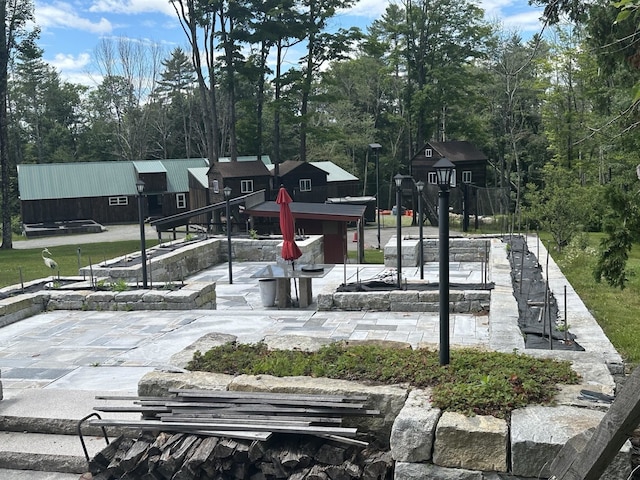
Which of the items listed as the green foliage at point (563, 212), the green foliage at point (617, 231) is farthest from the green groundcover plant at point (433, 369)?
the green foliage at point (563, 212)

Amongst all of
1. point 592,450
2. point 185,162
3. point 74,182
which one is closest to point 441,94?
point 185,162

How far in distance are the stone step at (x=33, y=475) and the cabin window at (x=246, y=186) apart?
29015mm

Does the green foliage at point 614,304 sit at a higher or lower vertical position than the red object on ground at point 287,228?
lower

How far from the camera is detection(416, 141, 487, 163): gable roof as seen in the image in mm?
36656

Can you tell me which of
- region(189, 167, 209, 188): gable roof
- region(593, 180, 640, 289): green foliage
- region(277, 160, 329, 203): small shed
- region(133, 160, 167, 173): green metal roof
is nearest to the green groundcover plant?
region(593, 180, 640, 289): green foliage

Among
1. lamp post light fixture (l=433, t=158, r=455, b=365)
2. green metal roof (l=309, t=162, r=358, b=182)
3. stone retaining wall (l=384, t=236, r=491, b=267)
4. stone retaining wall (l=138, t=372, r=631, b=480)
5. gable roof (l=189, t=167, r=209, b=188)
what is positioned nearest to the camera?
stone retaining wall (l=138, t=372, r=631, b=480)

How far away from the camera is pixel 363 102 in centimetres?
4881

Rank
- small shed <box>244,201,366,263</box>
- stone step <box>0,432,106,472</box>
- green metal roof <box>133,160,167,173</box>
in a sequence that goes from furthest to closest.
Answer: green metal roof <box>133,160,167,173</box>
small shed <box>244,201,366,263</box>
stone step <box>0,432,106,472</box>

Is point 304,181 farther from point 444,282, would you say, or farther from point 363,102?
point 444,282

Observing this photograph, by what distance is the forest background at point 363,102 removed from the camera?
2680 centimetres

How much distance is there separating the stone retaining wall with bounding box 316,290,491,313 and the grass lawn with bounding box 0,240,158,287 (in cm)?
756

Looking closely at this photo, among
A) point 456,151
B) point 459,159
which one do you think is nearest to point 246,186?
point 459,159

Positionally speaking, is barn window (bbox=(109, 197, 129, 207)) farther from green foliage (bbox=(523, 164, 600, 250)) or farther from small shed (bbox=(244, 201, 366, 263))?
green foliage (bbox=(523, 164, 600, 250))

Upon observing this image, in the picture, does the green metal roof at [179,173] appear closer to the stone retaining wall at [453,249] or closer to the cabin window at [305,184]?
the cabin window at [305,184]
